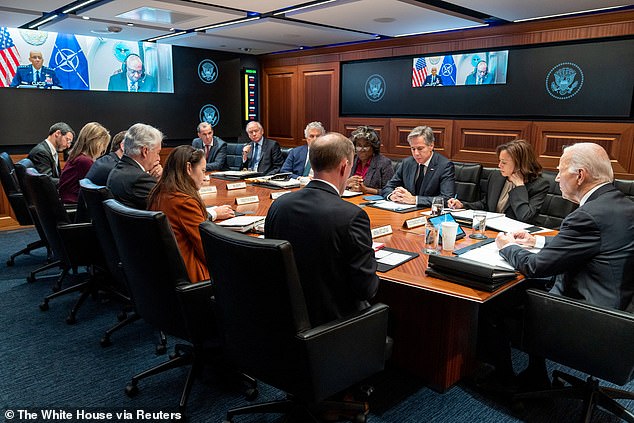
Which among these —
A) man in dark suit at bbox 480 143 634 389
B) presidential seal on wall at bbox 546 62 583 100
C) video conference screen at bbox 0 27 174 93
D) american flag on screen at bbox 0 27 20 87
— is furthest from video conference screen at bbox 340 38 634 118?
american flag on screen at bbox 0 27 20 87

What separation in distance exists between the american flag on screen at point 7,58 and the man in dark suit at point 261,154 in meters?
3.04

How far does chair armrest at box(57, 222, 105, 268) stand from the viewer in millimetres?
3244

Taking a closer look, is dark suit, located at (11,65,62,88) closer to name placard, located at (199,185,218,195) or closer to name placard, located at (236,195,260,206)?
name placard, located at (199,185,218,195)

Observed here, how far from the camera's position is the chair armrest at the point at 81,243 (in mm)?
3244

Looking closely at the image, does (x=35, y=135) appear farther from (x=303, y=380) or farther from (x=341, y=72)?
(x=303, y=380)

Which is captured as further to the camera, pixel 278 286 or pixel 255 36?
pixel 255 36

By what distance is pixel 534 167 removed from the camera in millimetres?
3445

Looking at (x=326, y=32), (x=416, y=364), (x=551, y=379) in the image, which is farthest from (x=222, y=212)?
(x=326, y=32)

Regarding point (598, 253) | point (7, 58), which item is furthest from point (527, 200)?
point (7, 58)

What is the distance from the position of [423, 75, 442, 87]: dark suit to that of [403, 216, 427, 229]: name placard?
11.4 feet

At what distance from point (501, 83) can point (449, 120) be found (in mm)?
738

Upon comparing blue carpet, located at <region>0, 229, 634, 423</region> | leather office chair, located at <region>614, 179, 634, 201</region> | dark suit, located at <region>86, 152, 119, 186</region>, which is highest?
dark suit, located at <region>86, 152, 119, 186</region>

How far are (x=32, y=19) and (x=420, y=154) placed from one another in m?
4.39

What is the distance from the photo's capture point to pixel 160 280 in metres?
2.14
